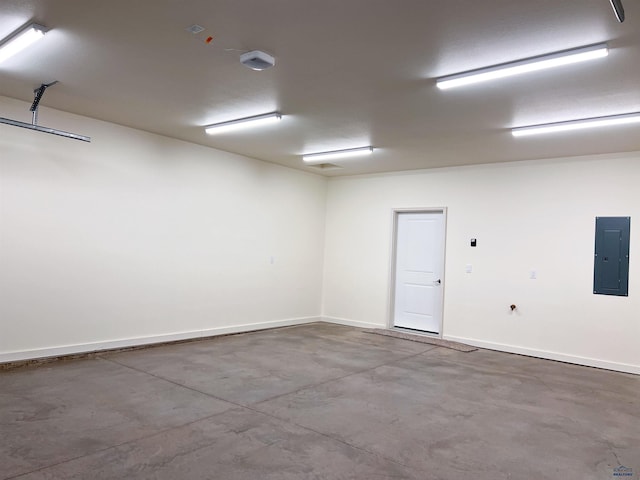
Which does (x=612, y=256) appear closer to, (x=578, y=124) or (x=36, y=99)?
(x=578, y=124)

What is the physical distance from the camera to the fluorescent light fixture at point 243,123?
484 cm

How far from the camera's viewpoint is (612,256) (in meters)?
5.78

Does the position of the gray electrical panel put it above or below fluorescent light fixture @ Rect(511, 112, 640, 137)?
below

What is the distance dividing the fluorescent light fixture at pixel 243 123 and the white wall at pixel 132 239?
3.18 feet

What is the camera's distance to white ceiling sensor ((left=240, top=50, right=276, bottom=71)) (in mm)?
3296

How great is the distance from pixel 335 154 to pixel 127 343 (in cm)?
385

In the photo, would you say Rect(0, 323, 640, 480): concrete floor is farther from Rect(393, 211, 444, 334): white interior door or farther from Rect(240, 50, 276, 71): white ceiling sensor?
Rect(240, 50, 276, 71): white ceiling sensor

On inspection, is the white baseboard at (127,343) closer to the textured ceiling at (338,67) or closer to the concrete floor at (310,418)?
the concrete floor at (310,418)

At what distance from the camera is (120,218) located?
18.4ft

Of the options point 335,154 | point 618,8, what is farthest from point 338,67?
point 335,154

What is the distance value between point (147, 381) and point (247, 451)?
6.19 feet

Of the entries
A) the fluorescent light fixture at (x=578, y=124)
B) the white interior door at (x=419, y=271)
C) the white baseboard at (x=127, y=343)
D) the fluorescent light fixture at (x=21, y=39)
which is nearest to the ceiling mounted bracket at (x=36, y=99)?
the fluorescent light fixture at (x=21, y=39)

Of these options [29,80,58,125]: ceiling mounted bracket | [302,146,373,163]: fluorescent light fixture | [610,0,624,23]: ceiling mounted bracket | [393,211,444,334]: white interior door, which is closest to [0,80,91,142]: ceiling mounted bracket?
[29,80,58,125]: ceiling mounted bracket

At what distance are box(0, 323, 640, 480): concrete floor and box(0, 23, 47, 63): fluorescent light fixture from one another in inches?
110
